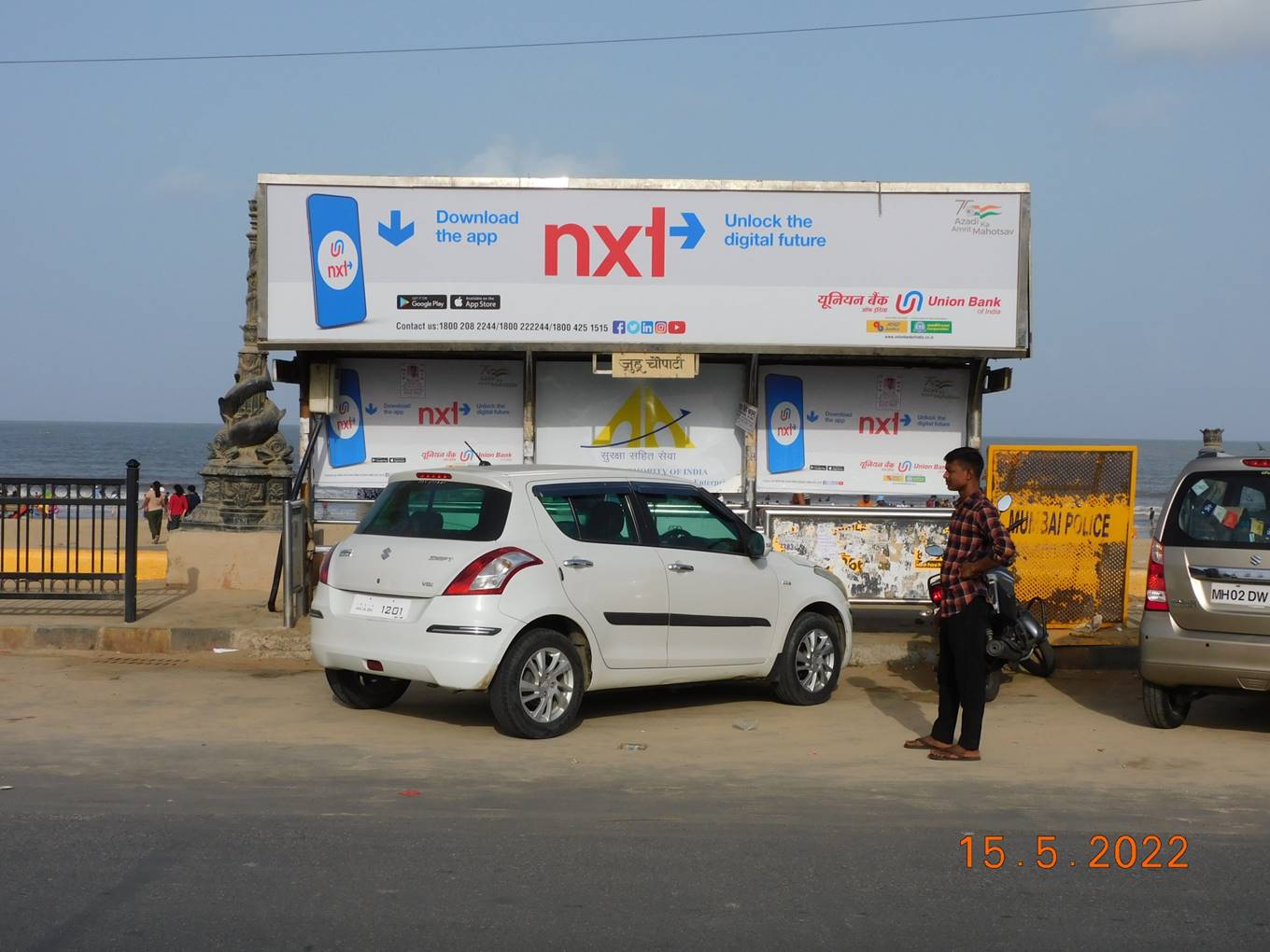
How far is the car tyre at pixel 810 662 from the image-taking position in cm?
1016

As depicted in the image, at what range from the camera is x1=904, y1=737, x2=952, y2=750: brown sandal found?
328 inches

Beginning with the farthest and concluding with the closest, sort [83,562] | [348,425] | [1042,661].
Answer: [83,562]
[348,425]
[1042,661]

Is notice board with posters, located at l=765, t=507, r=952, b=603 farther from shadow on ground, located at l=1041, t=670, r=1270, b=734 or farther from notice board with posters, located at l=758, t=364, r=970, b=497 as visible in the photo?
shadow on ground, located at l=1041, t=670, r=1270, b=734

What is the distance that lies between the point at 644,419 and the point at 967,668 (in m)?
5.41

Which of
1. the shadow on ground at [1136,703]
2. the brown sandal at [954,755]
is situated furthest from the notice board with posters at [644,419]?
the brown sandal at [954,755]

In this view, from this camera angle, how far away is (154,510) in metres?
32.3

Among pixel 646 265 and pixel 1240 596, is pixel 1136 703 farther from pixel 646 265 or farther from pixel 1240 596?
pixel 646 265

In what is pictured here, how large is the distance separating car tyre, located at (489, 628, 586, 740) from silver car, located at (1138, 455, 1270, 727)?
376 centimetres

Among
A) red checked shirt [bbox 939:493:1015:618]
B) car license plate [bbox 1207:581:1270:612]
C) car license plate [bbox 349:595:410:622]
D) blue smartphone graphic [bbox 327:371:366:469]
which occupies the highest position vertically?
blue smartphone graphic [bbox 327:371:366:469]

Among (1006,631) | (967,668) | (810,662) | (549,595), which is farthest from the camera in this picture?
(810,662)

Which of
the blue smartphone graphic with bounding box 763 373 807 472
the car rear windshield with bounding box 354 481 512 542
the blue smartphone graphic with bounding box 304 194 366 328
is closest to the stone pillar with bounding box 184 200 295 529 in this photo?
the blue smartphone graphic with bounding box 304 194 366 328

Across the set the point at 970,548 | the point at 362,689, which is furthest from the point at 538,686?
the point at 970,548

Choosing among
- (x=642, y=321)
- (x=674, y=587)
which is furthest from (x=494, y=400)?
(x=674, y=587)

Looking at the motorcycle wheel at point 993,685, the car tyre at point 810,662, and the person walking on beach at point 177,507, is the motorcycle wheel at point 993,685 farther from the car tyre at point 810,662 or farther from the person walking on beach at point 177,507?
the person walking on beach at point 177,507
